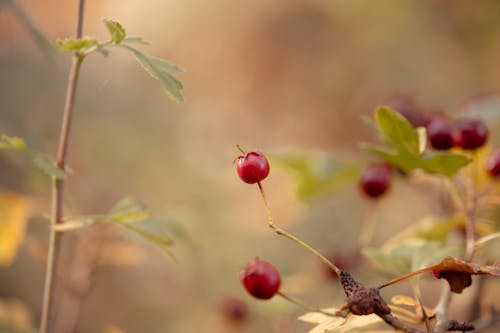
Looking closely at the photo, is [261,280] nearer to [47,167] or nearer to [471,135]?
[47,167]

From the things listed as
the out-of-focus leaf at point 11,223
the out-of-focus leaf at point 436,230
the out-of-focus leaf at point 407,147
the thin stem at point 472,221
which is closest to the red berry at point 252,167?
the out-of-focus leaf at point 407,147

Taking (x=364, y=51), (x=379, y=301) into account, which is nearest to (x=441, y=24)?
(x=364, y=51)

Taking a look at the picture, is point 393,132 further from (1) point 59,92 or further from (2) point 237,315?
(1) point 59,92

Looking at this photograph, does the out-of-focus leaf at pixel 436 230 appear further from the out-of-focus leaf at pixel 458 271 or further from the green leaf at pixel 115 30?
the green leaf at pixel 115 30

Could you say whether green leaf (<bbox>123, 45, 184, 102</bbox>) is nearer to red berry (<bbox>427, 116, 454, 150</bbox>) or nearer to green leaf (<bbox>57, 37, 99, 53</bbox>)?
green leaf (<bbox>57, 37, 99, 53</bbox>)

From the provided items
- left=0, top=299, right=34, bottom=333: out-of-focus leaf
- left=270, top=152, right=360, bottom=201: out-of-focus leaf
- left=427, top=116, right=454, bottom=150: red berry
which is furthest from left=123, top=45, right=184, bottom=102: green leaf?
left=0, top=299, right=34, bottom=333: out-of-focus leaf

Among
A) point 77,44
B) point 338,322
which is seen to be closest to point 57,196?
point 77,44
